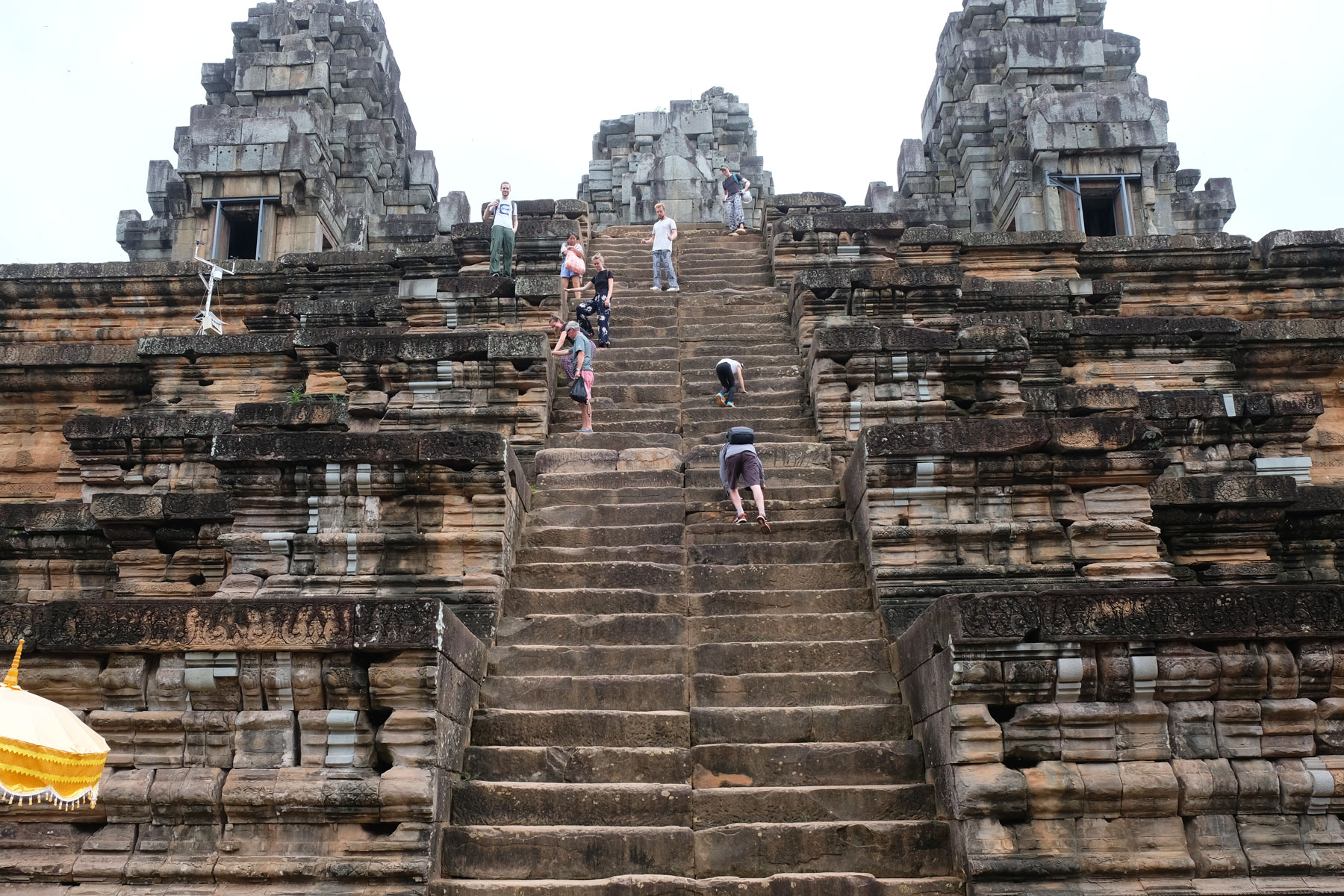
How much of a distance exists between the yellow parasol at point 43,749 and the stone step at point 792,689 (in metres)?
2.05

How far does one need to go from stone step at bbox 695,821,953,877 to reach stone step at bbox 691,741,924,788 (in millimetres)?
368

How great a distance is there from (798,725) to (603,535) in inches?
88.9

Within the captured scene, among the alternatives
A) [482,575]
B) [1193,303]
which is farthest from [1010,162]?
[482,575]

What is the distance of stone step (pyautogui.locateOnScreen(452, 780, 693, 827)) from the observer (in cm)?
505

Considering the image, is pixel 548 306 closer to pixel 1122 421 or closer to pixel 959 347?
pixel 959 347

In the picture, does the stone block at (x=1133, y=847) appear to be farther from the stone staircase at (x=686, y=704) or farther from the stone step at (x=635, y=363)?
the stone step at (x=635, y=363)

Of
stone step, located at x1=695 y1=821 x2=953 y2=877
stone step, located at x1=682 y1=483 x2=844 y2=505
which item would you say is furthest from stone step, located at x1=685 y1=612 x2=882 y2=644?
stone step, located at x1=695 y1=821 x2=953 y2=877

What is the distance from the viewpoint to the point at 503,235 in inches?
448

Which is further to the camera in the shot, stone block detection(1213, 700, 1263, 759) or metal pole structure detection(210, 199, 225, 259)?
metal pole structure detection(210, 199, 225, 259)

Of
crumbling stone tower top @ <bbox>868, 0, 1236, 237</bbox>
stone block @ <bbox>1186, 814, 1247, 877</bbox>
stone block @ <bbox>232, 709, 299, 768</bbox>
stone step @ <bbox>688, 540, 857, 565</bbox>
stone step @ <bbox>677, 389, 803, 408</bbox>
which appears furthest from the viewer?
crumbling stone tower top @ <bbox>868, 0, 1236, 237</bbox>

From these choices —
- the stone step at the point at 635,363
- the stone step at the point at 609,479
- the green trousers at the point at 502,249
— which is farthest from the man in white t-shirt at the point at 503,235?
the stone step at the point at 609,479

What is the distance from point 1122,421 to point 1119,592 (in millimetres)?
2081

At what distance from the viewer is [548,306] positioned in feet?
34.7

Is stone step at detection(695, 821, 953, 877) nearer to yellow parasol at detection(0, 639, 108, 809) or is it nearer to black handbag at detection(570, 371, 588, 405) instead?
yellow parasol at detection(0, 639, 108, 809)
